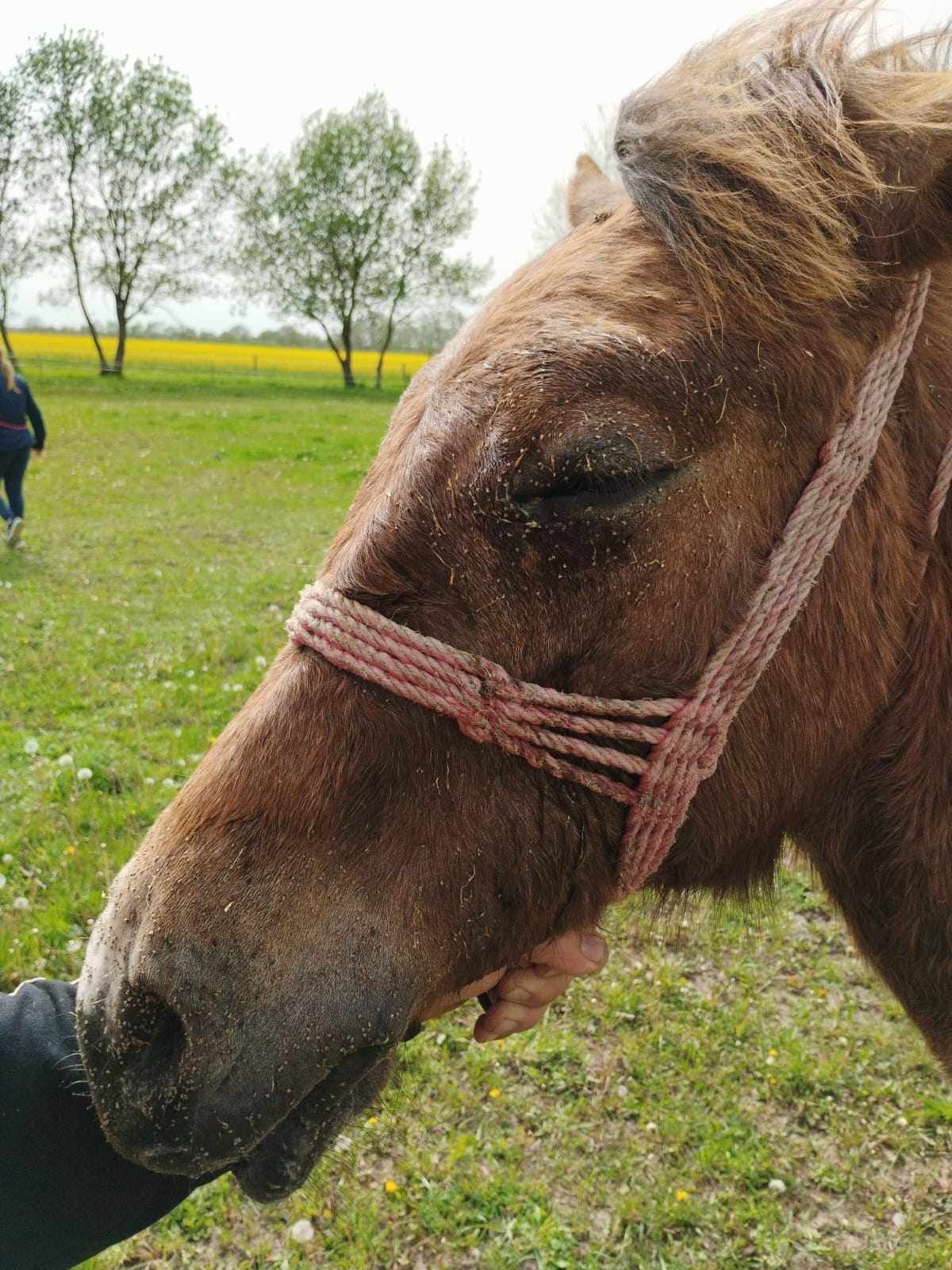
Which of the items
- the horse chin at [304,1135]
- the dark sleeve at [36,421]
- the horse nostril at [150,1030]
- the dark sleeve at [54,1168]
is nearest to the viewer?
the horse nostril at [150,1030]

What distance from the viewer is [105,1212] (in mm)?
1801

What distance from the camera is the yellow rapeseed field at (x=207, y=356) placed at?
3909cm

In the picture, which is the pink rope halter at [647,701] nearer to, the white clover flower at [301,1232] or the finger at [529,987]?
the finger at [529,987]

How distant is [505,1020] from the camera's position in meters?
2.05

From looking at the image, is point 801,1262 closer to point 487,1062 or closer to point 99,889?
point 487,1062

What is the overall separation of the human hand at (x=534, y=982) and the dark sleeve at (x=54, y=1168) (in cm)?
72

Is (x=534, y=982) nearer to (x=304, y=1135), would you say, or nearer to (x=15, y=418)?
(x=304, y=1135)

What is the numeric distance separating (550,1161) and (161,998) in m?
2.11

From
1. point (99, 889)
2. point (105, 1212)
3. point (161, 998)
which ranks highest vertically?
point (161, 998)

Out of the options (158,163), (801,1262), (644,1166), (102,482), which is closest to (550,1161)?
(644,1166)

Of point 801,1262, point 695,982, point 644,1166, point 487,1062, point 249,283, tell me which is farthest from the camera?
point 249,283

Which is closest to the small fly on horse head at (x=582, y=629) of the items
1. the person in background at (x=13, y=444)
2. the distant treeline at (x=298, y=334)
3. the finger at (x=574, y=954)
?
the finger at (x=574, y=954)

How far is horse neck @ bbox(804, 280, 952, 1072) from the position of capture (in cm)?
154

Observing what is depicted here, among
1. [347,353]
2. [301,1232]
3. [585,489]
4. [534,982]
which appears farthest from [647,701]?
[347,353]
